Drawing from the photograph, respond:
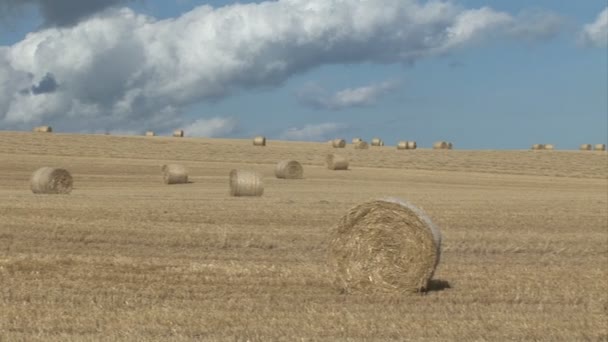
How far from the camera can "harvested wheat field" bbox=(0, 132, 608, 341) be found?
9398 mm

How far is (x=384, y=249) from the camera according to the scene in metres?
12.8

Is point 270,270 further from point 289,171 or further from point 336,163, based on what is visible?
point 336,163

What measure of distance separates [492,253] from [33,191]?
611 inches

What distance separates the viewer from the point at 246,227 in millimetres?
18641

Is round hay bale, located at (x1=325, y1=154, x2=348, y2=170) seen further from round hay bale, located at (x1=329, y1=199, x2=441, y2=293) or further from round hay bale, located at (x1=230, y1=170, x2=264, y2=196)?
round hay bale, located at (x1=329, y1=199, x2=441, y2=293)

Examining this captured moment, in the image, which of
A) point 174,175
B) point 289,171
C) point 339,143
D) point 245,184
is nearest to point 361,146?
point 339,143

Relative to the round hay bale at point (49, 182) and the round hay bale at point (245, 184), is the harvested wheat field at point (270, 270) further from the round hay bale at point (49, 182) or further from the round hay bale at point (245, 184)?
the round hay bale at point (49, 182)

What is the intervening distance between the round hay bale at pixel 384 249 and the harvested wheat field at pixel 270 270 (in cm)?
24

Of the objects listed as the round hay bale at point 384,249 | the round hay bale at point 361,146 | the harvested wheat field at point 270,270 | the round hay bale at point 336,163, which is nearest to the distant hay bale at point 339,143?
the round hay bale at point 361,146

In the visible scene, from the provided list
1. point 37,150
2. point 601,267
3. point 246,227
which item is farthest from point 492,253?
point 37,150

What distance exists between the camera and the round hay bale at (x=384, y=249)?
12422 millimetres

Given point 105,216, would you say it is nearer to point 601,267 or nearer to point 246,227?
point 246,227

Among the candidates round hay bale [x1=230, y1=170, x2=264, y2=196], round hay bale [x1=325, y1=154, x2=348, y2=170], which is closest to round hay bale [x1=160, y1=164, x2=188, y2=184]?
round hay bale [x1=230, y1=170, x2=264, y2=196]

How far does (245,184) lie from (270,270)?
1337 cm
